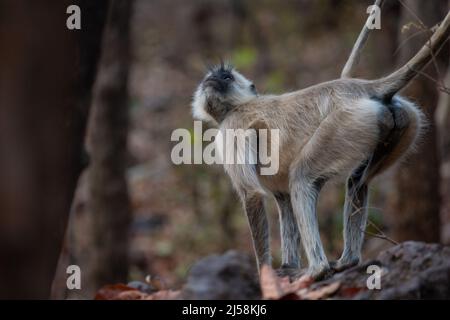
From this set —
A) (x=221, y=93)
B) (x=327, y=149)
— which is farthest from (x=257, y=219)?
(x=221, y=93)

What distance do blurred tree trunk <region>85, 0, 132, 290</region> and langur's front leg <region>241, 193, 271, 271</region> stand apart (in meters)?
4.24

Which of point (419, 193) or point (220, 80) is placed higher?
point (419, 193)

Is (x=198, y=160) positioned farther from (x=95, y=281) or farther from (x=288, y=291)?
(x=288, y=291)

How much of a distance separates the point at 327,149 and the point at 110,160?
4759mm

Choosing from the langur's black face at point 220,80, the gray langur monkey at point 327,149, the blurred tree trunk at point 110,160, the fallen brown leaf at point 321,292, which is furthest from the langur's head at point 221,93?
the blurred tree trunk at point 110,160

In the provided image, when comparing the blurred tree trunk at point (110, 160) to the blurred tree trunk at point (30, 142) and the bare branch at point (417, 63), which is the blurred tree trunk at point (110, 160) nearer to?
the bare branch at point (417, 63)

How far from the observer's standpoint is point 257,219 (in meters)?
5.36

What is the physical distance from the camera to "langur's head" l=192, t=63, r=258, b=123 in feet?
19.2

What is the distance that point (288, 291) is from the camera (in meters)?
4.13

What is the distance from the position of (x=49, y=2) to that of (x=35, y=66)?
0.30 meters

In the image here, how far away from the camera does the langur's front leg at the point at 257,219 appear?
17.4ft

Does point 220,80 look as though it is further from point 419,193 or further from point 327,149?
point 419,193

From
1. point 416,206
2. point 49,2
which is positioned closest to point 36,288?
point 49,2

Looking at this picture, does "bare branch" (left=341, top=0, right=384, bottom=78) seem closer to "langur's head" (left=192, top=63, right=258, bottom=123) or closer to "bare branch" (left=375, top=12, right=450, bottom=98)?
"bare branch" (left=375, top=12, right=450, bottom=98)
